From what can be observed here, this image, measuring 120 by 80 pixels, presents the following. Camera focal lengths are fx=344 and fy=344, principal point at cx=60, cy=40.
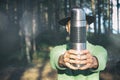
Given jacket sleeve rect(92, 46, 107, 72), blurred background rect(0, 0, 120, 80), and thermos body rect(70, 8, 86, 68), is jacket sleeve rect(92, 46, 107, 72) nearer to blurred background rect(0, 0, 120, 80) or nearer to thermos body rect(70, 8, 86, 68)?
thermos body rect(70, 8, 86, 68)

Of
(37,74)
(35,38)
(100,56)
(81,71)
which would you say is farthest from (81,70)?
(35,38)

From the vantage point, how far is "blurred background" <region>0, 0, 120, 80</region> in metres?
22.8

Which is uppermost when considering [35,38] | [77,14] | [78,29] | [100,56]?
[77,14]

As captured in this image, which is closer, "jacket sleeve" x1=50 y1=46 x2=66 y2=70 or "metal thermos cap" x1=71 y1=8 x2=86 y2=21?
"metal thermos cap" x1=71 y1=8 x2=86 y2=21

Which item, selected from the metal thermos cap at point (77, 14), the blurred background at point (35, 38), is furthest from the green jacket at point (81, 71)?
the blurred background at point (35, 38)

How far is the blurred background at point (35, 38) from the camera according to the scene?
22820 millimetres

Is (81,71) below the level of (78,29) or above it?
below

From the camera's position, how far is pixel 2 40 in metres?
40.6

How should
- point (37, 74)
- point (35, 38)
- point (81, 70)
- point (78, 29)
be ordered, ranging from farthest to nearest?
1. point (35, 38)
2. point (37, 74)
3. point (81, 70)
4. point (78, 29)

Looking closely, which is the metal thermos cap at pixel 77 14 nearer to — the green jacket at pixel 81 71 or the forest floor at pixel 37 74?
the green jacket at pixel 81 71

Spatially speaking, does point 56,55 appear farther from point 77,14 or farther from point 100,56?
point 77,14

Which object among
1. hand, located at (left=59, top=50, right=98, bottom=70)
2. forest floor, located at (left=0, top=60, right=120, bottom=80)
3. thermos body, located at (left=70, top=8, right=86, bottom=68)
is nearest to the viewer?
hand, located at (left=59, top=50, right=98, bottom=70)

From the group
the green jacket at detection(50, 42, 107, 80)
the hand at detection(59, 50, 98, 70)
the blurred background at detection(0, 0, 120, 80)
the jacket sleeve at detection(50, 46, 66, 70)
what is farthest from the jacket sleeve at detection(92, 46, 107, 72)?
the blurred background at detection(0, 0, 120, 80)

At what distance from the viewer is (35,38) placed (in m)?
40.7
